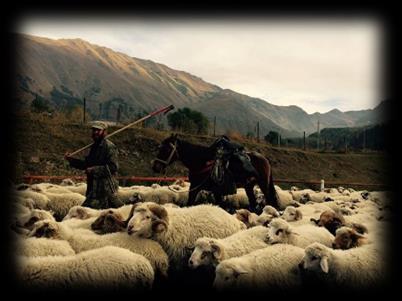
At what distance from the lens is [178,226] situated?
24.5 ft

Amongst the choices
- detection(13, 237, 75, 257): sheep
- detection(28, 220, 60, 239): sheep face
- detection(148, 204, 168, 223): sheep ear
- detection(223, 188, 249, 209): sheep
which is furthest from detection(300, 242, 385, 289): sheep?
detection(223, 188, 249, 209): sheep

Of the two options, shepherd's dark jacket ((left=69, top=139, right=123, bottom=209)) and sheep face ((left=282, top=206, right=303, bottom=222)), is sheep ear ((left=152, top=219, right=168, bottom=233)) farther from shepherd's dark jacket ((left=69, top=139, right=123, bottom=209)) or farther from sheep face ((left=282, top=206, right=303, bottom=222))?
sheep face ((left=282, top=206, right=303, bottom=222))

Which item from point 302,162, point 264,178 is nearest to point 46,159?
point 264,178

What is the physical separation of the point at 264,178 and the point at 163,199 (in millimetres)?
3293

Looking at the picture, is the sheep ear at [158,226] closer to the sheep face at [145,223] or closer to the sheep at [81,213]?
the sheep face at [145,223]

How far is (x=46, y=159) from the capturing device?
24.1 meters

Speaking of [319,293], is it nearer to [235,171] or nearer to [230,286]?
[230,286]

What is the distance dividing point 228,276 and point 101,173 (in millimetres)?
4552

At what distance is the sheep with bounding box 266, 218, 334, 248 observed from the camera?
7.06 m

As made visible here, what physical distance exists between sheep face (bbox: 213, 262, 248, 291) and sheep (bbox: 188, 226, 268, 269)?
444mm

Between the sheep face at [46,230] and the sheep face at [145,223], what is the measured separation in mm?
1125

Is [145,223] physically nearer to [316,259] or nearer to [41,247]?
[41,247]

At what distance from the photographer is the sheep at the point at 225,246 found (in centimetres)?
635

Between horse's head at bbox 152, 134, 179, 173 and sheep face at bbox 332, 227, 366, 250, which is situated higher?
horse's head at bbox 152, 134, 179, 173
